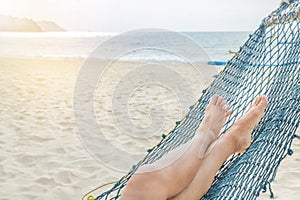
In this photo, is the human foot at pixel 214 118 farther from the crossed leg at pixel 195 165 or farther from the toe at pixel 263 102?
the toe at pixel 263 102

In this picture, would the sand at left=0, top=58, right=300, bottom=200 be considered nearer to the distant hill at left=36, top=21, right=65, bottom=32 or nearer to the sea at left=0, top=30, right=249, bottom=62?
the sea at left=0, top=30, right=249, bottom=62

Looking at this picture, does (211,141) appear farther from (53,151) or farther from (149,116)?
(149,116)

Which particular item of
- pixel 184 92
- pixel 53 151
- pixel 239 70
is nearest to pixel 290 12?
pixel 239 70

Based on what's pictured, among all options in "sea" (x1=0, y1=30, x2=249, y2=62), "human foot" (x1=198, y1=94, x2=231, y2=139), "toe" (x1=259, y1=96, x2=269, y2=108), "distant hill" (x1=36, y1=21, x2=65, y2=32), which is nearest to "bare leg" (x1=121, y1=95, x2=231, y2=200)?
"human foot" (x1=198, y1=94, x2=231, y2=139)

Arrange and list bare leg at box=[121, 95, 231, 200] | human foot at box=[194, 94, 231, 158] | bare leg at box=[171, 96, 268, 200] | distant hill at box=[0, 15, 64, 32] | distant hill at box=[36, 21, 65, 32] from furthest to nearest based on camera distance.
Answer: distant hill at box=[0, 15, 64, 32] → distant hill at box=[36, 21, 65, 32] → human foot at box=[194, 94, 231, 158] → bare leg at box=[171, 96, 268, 200] → bare leg at box=[121, 95, 231, 200]

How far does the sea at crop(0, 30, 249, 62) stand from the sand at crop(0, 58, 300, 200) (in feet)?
15.5

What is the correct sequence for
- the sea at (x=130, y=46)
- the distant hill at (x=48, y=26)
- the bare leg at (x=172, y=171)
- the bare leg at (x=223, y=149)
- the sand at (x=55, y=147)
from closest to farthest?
the bare leg at (x=172, y=171) → the bare leg at (x=223, y=149) → the sand at (x=55, y=147) → the sea at (x=130, y=46) → the distant hill at (x=48, y=26)

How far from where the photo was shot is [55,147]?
7.20 feet

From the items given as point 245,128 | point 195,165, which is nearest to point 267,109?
point 245,128

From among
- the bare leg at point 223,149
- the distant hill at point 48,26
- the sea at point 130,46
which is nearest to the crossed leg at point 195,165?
the bare leg at point 223,149

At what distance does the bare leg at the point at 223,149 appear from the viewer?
3.42 feet

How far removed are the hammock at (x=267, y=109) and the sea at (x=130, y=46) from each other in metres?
6.30

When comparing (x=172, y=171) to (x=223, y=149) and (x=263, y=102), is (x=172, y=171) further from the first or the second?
(x=263, y=102)

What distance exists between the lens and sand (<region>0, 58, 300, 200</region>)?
Result: 166cm
